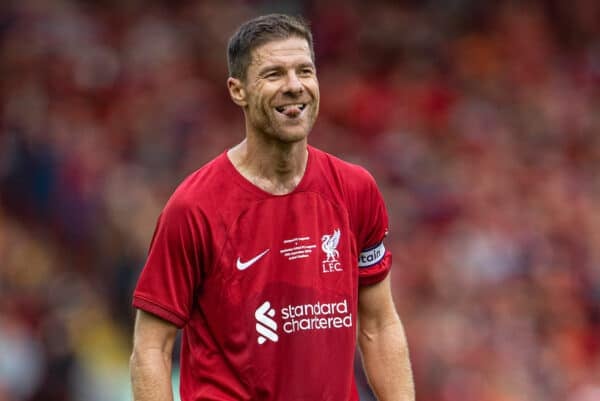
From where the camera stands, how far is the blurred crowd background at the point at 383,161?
946 centimetres

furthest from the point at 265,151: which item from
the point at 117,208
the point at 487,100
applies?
the point at 487,100

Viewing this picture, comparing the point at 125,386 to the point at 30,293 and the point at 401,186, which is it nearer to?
the point at 30,293

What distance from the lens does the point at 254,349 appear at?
4809mm

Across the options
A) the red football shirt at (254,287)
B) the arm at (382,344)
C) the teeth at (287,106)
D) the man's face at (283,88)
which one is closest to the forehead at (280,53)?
the man's face at (283,88)

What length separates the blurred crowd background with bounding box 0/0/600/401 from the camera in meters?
9.46

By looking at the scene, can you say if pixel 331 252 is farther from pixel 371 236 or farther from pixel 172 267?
pixel 172 267

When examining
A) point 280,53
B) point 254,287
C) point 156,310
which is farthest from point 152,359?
point 280,53

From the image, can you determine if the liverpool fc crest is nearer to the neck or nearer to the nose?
the neck

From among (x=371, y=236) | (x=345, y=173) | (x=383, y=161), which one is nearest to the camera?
(x=345, y=173)

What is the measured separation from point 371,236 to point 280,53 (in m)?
0.81

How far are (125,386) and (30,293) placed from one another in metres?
0.99

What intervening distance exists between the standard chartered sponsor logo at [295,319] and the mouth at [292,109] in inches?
25.9

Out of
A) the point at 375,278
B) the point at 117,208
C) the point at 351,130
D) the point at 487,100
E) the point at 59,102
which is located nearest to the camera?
the point at 375,278

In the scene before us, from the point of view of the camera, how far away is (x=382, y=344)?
5.23m
